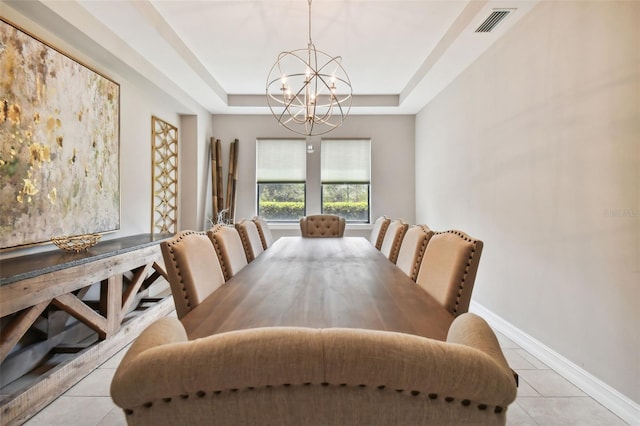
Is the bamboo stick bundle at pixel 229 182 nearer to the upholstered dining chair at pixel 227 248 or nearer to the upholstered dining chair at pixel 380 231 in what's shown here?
the upholstered dining chair at pixel 380 231

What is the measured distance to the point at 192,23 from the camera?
9.86ft

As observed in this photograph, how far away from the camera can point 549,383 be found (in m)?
2.08

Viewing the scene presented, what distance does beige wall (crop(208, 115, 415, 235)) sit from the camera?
5.52m

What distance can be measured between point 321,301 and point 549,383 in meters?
1.86

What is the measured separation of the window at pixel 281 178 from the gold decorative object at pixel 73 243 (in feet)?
10.9

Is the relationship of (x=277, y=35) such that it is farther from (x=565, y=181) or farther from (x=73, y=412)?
(x=73, y=412)

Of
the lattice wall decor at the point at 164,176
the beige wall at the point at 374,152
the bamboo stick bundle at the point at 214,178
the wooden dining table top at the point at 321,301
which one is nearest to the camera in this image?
the wooden dining table top at the point at 321,301

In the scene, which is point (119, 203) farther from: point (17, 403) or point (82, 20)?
point (17, 403)

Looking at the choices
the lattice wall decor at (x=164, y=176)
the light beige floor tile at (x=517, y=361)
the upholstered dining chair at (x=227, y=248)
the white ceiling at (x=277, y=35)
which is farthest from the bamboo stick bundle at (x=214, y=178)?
the light beige floor tile at (x=517, y=361)

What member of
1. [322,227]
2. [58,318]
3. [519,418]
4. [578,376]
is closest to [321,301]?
[519,418]

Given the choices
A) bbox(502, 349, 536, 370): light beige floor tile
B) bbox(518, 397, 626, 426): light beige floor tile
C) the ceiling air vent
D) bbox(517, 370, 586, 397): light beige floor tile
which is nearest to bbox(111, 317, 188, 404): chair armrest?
bbox(518, 397, 626, 426): light beige floor tile

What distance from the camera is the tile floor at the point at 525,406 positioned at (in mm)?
1722

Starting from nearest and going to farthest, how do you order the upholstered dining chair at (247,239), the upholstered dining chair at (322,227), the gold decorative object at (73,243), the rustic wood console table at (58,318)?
the rustic wood console table at (58,318)
the gold decorative object at (73,243)
the upholstered dining chair at (247,239)
the upholstered dining chair at (322,227)

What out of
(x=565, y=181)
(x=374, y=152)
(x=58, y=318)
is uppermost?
(x=374, y=152)
